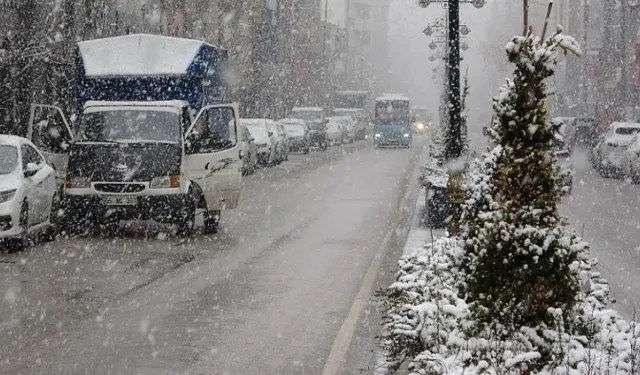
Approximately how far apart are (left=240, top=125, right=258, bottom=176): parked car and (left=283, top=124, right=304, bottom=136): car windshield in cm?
1197

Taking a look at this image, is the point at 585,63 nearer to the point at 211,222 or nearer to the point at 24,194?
the point at 211,222

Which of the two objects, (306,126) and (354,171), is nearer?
(354,171)

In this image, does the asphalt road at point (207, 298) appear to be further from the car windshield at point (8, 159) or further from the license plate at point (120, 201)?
the car windshield at point (8, 159)

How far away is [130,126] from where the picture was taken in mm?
17359

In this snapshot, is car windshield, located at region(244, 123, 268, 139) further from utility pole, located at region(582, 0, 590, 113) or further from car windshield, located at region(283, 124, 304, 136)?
utility pole, located at region(582, 0, 590, 113)

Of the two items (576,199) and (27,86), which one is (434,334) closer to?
(576,199)

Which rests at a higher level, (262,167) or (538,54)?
(538,54)

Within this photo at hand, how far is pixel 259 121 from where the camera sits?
127 feet

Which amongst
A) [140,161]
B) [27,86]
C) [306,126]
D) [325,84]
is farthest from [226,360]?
[325,84]

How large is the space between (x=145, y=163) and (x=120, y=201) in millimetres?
651

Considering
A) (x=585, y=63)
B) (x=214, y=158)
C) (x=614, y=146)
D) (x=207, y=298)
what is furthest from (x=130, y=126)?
(x=585, y=63)

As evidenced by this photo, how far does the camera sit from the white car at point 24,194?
14.7 meters

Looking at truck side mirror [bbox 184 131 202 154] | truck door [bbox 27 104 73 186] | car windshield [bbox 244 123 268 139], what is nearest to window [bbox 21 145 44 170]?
truck door [bbox 27 104 73 186]

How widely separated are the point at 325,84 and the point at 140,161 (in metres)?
76.1
